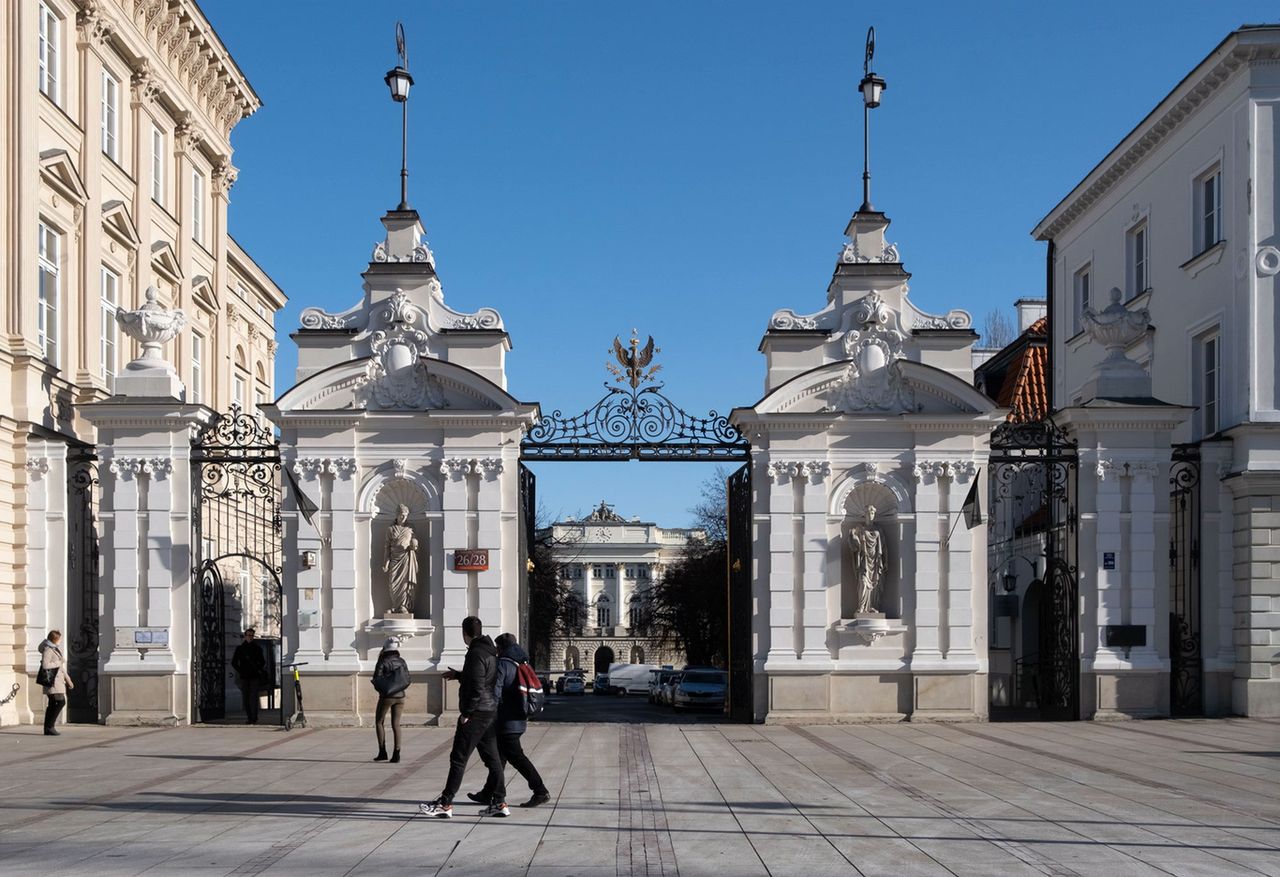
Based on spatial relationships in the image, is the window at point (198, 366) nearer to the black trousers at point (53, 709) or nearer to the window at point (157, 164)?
the window at point (157, 164)

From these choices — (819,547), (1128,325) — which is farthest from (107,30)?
(1128,325)

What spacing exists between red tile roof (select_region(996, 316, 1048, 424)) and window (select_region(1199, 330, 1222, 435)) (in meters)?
11.7

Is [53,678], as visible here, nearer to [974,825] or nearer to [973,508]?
[973,508]

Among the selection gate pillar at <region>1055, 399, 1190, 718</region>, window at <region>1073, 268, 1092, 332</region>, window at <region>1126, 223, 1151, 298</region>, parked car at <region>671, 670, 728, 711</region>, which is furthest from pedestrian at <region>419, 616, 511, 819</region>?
parked car at <region>671, 670, 728, 711</region>

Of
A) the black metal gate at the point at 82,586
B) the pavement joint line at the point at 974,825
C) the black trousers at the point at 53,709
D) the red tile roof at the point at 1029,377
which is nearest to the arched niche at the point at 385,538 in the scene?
the black metal gate at the point at 82,586

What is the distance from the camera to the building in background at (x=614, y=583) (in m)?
114

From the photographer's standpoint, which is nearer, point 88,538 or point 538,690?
point 538,690

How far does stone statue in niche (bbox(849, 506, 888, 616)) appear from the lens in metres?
25.5

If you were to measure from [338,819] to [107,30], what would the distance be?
2247 centimetres

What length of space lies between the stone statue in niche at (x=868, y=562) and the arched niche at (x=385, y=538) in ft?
22.9

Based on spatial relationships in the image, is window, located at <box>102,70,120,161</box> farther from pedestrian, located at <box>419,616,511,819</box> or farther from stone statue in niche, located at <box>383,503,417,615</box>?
pedestrian, located at <box>419,616,511,819</box>

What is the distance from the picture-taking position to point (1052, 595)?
87.5ft

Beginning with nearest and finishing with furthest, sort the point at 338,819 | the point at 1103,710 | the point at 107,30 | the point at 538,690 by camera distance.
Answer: the point at 338,819
the point at 538,690
the point at 1103,710
the point at 107,30

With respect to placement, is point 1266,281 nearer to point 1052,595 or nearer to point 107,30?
point 1052,595
